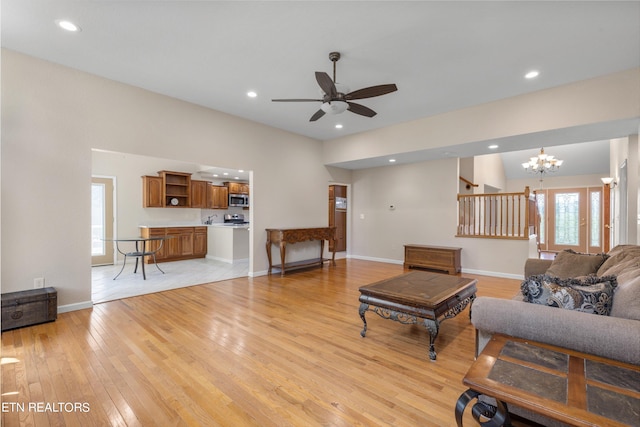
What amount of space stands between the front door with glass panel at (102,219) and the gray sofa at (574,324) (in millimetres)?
7637

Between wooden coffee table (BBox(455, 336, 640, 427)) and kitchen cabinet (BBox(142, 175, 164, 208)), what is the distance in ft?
25.1

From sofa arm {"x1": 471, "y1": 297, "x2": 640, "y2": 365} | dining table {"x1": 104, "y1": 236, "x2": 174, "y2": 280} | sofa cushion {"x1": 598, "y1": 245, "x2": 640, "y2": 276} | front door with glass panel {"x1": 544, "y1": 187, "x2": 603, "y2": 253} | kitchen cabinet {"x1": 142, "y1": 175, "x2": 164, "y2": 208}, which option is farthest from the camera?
front door with glass panel {"x1": 544, "y1": 187, "x2": 603, "y2": 253}

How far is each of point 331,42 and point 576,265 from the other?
3410mm

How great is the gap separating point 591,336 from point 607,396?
17.9 inches

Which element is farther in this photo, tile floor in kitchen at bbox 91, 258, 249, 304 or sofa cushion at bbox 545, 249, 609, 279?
tile floor in kitchen at bbox 91, 258, 249, 304

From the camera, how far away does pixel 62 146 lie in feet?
11.4

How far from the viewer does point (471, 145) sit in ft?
16.2

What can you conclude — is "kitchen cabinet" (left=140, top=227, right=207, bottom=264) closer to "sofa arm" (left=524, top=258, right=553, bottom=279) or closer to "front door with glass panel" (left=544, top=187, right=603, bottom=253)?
"sofa arm" (left=524, top=258, right=553, bottom=279)

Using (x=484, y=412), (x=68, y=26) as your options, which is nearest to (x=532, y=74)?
(x=484, y=412)

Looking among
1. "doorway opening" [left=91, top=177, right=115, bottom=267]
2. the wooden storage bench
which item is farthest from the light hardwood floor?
"doorway opening" [left=91, top=177, right=115, bottom=267]

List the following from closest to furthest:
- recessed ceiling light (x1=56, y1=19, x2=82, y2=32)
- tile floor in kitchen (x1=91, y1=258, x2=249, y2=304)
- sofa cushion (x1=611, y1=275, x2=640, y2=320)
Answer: sofa cushion (x1=611, y1=275, x2=640, y2=320) < recessed ceiling light (x1=56, y1=19, x2=82, y2=32) < tile floor in kitchen (x1=91, y1=258, x2=249, y2=304)

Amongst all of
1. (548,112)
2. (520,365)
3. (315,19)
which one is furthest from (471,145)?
(520,365)

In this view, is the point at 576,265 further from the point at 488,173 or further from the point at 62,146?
the point at 488,173

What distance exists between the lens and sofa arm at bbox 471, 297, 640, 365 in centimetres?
137
